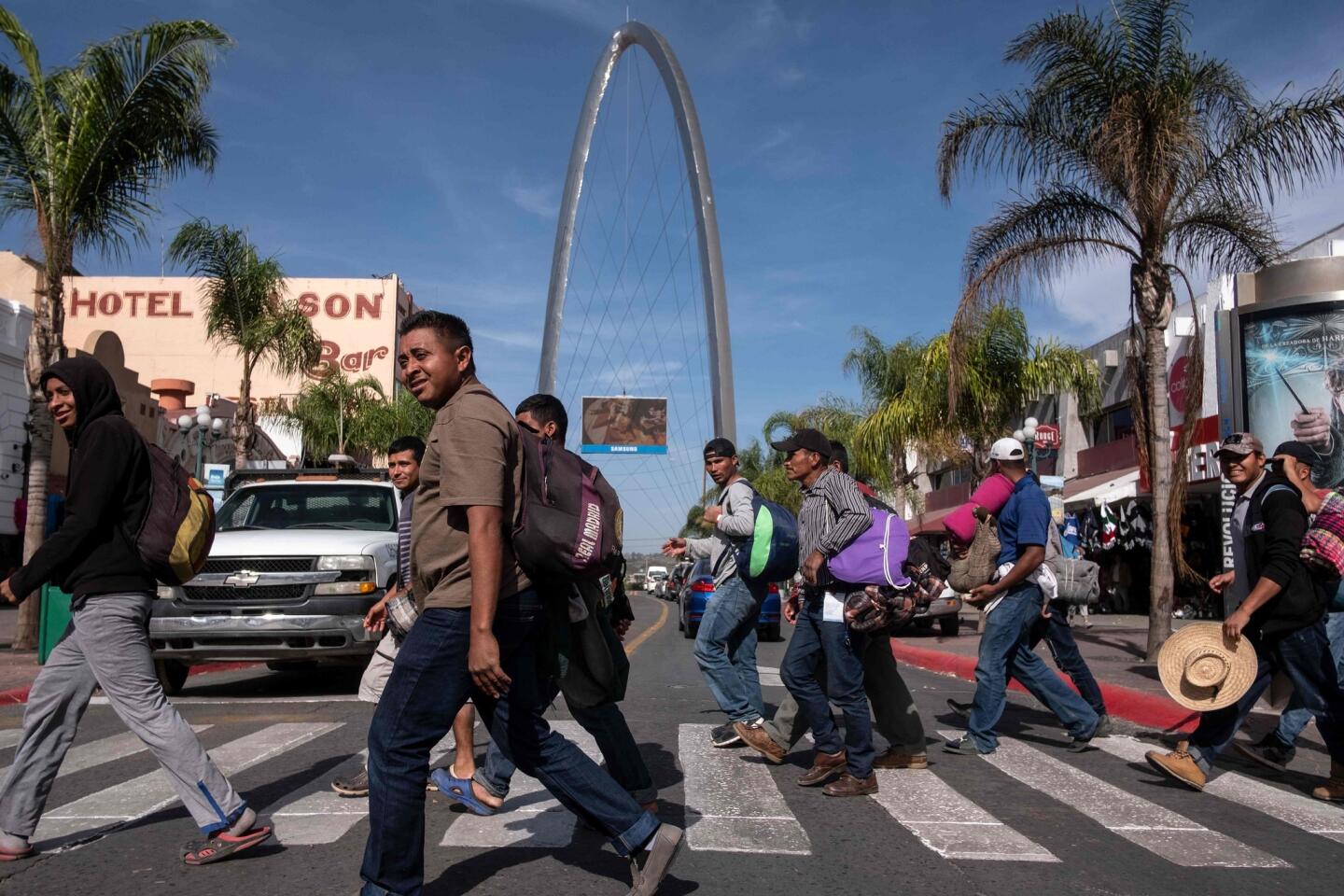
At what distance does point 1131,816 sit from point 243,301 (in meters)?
21.3

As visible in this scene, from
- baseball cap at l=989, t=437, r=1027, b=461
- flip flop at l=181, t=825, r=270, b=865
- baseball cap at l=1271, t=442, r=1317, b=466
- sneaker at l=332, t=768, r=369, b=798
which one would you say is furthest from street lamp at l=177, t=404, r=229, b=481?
baseball cap at l=1271, t=442, r=1317, b=466

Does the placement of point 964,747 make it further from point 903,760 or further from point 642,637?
point 642,637

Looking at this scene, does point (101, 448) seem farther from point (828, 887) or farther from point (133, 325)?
point (133, 325)

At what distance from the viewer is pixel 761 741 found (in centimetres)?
654

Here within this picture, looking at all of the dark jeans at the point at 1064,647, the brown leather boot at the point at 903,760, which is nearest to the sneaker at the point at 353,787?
the brown leather boot at the point at 903,760

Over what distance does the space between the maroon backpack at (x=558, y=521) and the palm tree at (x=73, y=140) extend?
11.2 metres

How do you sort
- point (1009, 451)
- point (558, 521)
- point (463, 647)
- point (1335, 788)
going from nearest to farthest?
point (463, 647) < point (558, 521) < point (1335, 788) < point (1009, 451)

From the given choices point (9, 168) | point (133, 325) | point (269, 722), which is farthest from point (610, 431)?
point (269, 722)

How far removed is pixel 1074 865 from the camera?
15.1 ft

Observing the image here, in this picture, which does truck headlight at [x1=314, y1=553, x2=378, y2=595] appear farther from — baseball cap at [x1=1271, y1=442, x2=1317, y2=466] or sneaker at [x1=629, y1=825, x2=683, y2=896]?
baseball cap at [x1=1271, y1=442, x2=1317, y2=466]

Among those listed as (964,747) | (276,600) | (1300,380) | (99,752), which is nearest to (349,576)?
(276,600)

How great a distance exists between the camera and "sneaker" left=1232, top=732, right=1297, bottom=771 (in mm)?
6668

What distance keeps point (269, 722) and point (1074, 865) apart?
5.63m

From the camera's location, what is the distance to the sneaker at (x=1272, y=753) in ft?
21.9
